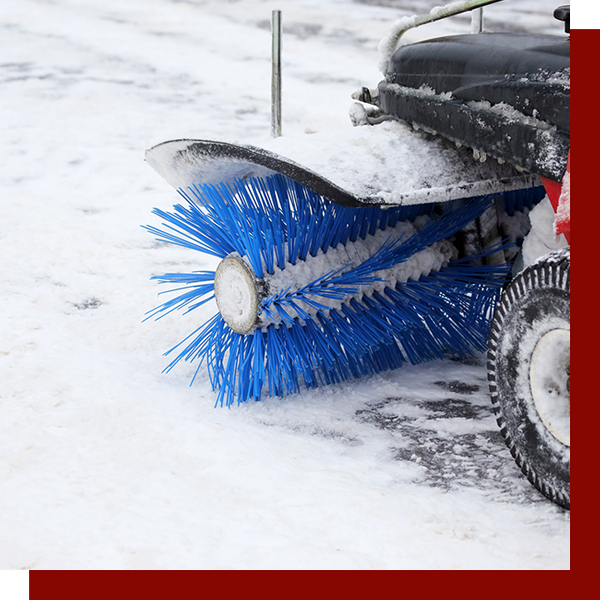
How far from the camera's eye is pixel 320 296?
4.39 ft

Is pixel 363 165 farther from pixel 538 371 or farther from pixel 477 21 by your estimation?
pixel 477 21

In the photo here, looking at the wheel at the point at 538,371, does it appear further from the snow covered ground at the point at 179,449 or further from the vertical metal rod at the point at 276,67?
the vertical metal rod at the point at 276,67

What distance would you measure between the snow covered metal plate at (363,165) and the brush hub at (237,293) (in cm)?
16

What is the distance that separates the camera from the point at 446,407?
4.40 feet

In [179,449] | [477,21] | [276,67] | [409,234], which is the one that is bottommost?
[179,449]

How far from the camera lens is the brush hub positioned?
1289mm

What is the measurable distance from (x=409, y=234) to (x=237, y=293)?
13.3 inches

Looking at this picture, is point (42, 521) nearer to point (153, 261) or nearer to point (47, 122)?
point (153, 261)

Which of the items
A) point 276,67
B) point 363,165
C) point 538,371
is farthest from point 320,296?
point 276,67

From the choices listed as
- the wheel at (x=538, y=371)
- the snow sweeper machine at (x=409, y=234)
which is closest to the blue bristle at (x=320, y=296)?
the snow sweeper machine at (x=409, y=234)

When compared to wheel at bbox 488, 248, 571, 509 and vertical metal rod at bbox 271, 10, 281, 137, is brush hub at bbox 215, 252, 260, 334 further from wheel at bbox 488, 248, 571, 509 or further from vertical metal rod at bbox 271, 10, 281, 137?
vertical metal rod at bbox 271, 10, 281, 137

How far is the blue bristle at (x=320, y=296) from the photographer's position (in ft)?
4.29
